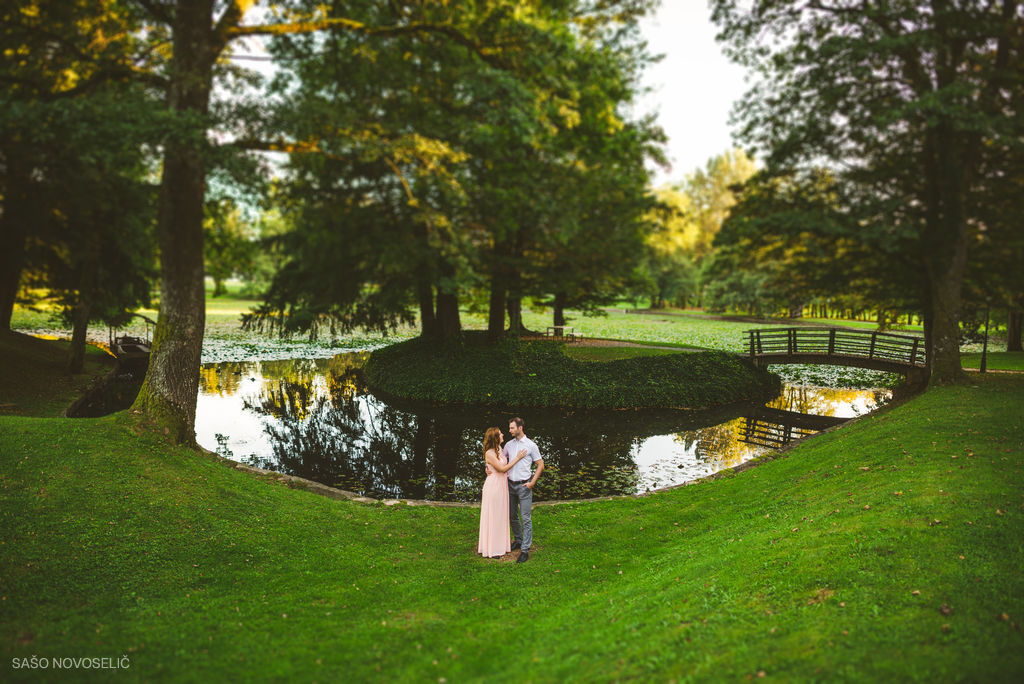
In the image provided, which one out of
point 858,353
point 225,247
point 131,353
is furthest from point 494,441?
point 131,353

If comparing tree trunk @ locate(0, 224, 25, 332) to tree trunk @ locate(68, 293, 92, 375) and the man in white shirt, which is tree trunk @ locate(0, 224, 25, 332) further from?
the man in white shirt

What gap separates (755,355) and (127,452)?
24.9 m

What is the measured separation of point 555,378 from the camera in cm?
2177

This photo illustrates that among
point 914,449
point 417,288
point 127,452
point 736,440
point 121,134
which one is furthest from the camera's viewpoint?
point 417,288

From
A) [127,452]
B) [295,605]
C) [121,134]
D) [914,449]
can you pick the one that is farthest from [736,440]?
[121,134]

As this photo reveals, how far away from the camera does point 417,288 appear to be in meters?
21.5

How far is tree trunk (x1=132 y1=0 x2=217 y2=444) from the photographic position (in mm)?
9461

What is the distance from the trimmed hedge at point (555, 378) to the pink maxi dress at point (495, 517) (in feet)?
43.7

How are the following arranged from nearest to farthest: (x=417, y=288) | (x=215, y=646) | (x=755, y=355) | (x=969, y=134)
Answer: (x=215, y=646)
(x=969, y=134)
(x=417, y=288)
(x=755, y=355)

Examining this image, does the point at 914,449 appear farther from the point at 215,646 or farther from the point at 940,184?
the point at 215,646

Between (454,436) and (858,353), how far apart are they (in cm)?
1899

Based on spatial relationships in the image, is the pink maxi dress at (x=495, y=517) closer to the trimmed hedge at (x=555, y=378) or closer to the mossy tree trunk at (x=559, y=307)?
the trimmed hedge at (x=555, y=378)

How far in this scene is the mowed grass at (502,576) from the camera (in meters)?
4.50

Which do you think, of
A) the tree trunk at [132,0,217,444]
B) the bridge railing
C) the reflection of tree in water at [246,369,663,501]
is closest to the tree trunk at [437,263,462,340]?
the reflection of tree in water at [246,369,663,501]
